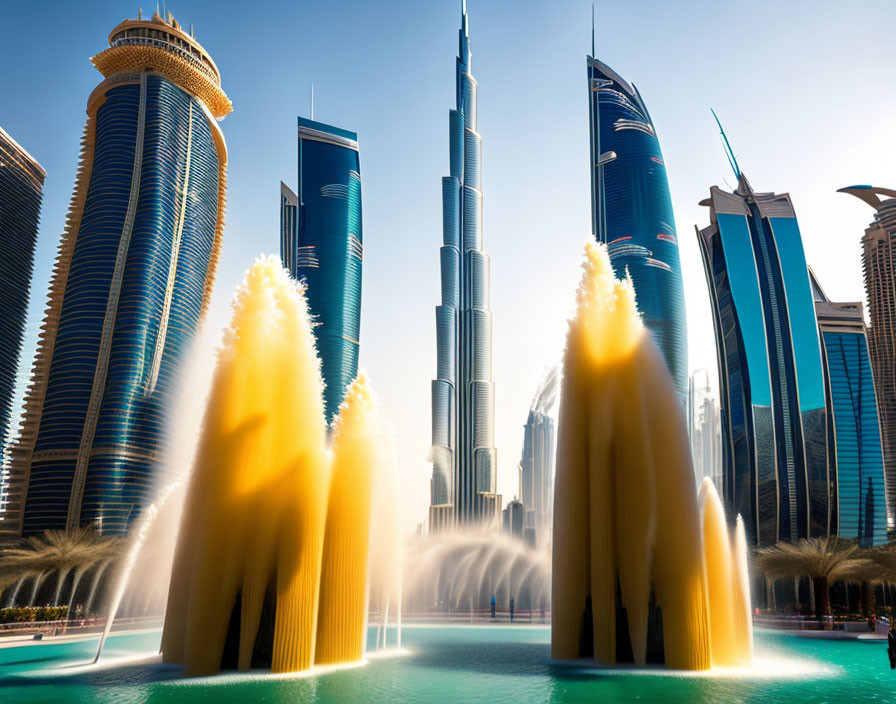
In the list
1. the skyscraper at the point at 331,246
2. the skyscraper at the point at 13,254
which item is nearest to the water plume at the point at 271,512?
the skyscraper at the point at 13,254

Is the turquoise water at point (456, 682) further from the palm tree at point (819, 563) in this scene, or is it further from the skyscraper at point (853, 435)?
the skyscraper at point (853, 435)

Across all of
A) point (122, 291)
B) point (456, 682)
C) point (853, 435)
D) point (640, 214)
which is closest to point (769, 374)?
point (853, 435)

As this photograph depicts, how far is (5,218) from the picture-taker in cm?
11762

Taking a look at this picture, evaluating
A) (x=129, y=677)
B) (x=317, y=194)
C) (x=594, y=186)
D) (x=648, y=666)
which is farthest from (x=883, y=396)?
(x=129, y=677)

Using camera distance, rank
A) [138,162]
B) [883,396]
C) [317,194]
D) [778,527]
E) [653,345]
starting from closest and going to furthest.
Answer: [653,345] → [138,162] → [778,527] → [883,396] → [317,194]

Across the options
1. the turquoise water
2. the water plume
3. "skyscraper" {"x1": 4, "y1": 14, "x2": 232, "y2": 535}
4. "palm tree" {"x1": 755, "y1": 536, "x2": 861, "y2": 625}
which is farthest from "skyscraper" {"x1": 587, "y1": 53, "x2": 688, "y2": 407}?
the water plume

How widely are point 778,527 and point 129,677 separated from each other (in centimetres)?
11386

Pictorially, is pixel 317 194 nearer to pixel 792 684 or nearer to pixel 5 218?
pixel 5 218

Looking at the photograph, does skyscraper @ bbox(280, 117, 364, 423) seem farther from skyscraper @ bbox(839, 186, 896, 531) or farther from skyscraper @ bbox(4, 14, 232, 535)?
skyscraper @ bbox(839, 186, 896, 531)

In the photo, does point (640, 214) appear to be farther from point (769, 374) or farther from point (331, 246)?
point (331, 246)

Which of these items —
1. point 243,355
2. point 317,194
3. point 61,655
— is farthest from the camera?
point 317,194

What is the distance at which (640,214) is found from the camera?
145 metres

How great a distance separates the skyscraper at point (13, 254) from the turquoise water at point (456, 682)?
3930 inches

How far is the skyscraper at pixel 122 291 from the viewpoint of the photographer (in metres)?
97.2
